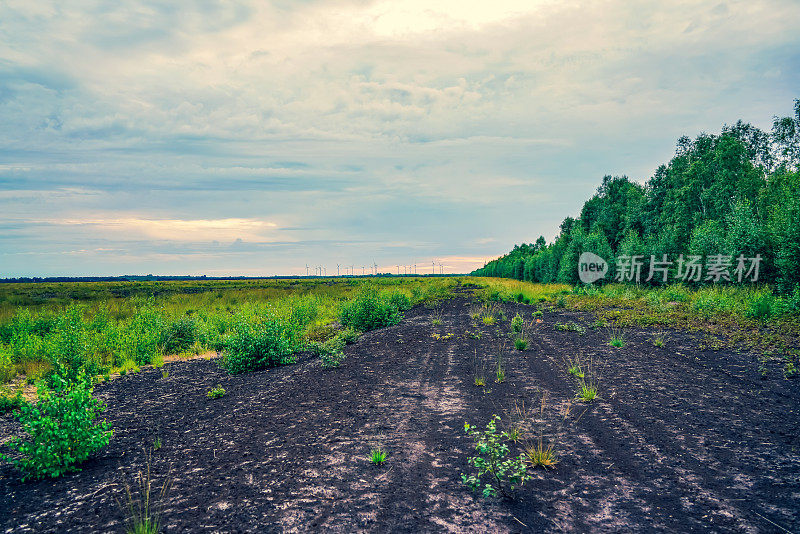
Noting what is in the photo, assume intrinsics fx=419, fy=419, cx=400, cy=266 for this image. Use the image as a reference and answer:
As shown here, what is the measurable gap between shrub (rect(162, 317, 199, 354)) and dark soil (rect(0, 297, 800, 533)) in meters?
5.16

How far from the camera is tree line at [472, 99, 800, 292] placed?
930 inches

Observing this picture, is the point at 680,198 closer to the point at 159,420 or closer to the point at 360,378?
the point at 360,378

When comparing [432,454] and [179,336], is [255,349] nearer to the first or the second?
[179,336]

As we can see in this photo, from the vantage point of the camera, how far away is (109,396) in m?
9.45

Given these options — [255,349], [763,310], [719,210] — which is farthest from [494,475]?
[719,210]

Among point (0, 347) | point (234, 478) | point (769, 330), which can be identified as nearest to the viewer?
point (234, 478)

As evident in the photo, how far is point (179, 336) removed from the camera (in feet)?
51.6

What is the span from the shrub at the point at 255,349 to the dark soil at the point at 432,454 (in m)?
0.95

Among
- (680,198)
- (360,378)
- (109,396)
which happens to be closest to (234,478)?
(360,378)

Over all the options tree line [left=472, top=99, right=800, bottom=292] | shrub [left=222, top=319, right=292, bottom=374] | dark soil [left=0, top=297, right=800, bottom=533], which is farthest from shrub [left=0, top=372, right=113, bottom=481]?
tree line [left=472, top=99, right=800, bottom=292]

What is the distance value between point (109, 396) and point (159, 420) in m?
3.18

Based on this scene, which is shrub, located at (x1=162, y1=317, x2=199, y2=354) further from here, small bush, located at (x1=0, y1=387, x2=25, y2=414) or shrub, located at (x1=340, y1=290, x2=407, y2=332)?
small bush, located at (x1=0, y1=387, x2=25, y2=414)

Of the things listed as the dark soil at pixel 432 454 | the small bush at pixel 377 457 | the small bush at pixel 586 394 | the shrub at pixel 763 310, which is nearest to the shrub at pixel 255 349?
the dark soil at pixel 432 454

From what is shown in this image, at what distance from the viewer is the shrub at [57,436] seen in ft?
16.4
